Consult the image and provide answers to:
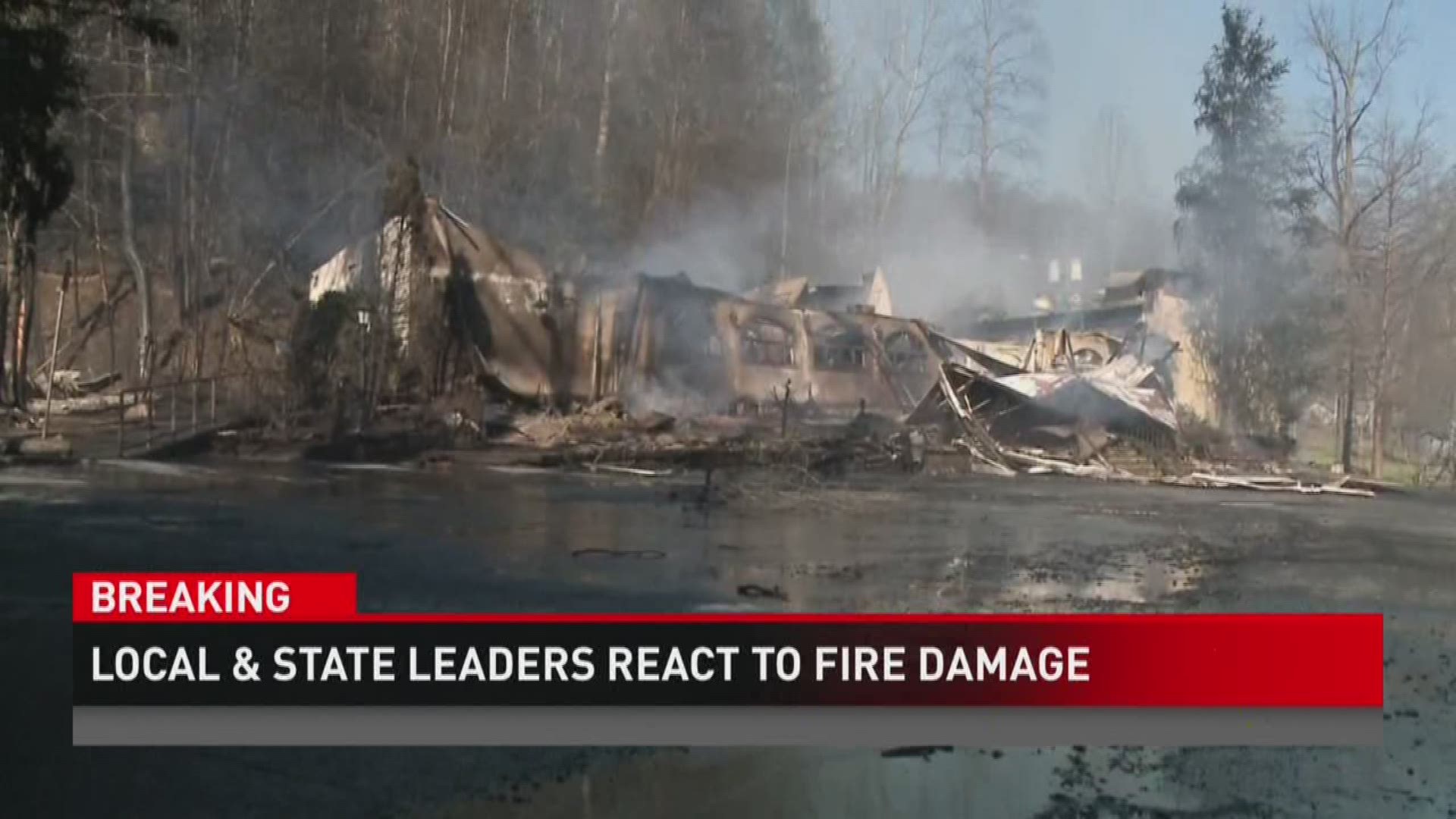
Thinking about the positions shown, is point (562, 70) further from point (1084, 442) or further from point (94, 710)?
point (94, 710)

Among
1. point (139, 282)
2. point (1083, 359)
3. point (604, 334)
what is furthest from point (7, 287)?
point (1083, 359)

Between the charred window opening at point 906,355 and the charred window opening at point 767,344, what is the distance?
1.71 feet

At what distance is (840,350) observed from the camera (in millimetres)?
5562

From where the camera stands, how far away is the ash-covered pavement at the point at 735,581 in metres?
3.04

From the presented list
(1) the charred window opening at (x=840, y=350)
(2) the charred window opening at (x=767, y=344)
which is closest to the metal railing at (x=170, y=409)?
(2) the charred window opening at (x=767, y=344)

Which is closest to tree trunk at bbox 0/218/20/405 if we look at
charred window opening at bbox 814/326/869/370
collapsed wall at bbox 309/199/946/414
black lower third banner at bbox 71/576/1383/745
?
collapsed wall at bbox 309/199/946/414

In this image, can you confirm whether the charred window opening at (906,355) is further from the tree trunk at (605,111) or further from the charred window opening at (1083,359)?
the tree trunk at (605,111)

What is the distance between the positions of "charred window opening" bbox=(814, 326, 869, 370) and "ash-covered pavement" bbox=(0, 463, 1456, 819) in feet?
2.09

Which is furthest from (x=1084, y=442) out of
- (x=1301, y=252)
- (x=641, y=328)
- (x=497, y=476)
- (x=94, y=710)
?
(x=94, y=710)

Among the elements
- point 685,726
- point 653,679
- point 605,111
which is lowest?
point 685,726

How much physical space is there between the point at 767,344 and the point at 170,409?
3151 mm

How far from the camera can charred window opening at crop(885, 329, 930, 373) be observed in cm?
541

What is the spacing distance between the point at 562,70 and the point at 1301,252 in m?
4.19

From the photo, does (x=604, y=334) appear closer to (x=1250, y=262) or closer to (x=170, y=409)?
(x=170, y=409)
